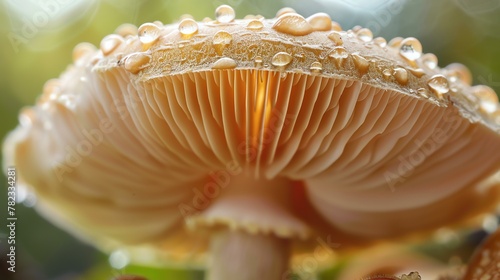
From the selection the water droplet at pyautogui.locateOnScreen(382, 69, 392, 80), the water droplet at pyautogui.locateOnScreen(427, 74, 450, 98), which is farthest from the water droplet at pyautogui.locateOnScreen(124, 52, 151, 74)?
the water droplet at pyautogui.locateOnScreen(427, 74, 450, 98)

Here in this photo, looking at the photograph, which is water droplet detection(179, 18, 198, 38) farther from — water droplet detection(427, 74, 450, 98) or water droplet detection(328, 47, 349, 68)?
water droplet detection(427, 74, 450, 98)

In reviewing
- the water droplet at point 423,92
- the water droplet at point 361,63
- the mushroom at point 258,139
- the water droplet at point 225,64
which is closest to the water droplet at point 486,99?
the mushroom at point 258,139

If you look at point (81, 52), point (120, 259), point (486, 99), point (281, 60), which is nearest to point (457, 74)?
point (486, 99)

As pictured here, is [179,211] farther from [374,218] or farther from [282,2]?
[282,2]

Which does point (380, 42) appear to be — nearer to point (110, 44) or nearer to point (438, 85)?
point (438, 85)

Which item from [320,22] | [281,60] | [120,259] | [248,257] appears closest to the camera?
[281,60]
